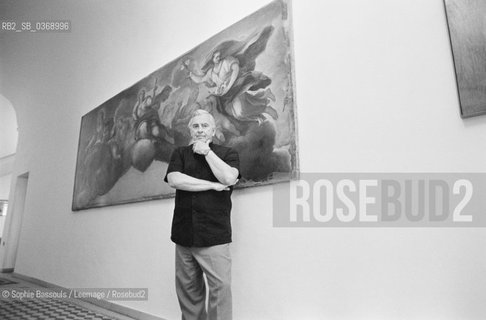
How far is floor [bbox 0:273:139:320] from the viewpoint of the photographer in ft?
10.5

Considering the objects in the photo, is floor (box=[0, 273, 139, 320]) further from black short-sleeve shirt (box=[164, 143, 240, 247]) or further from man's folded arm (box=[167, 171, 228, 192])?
man's folded arm (box=[167, 171, 228, 192])

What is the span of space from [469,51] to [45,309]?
14.0 ft

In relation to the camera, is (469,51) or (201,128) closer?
(469,51)

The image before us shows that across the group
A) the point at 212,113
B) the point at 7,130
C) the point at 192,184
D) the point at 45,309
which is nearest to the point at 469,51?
the point at 192,184

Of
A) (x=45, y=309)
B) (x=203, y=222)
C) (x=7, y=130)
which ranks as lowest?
(x=45, y=309)

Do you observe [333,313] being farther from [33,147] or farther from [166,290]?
[33,147]

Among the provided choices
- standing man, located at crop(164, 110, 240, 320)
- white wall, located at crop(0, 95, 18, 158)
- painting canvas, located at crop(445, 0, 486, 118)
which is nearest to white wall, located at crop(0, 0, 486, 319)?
painting canvas, located at crop(445, 0, 486, 118)

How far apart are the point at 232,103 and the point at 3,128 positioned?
9175 mm

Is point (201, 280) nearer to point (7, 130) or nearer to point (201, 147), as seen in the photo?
point (201, 147)

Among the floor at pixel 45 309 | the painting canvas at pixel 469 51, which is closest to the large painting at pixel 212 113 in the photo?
the painting canvas at pixel 469 51

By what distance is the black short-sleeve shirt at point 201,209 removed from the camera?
2.07 metres

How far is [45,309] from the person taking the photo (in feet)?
11.5

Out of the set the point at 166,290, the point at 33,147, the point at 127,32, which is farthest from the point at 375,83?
the point at 33,147

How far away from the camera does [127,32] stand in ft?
14.5
